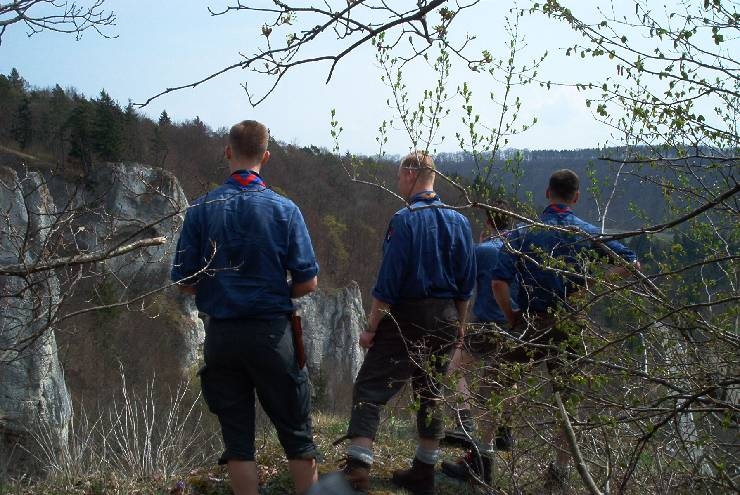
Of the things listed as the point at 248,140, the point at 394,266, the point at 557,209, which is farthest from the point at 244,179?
the point at 557,209

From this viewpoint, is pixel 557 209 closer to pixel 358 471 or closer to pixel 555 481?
pixel 555 481

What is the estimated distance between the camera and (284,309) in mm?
3420

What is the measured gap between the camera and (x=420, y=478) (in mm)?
4059

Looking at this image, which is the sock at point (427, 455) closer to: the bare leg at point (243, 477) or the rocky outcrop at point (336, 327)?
the bare leg at point (243, 477)

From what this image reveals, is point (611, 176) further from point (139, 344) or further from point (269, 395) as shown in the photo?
point (139, 344)

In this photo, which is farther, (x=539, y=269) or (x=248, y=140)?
(x=539, y=269)

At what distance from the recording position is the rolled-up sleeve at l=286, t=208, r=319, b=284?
136 inches

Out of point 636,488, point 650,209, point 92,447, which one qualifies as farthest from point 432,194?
point 92,447

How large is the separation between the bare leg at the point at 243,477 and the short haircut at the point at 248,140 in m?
1.38

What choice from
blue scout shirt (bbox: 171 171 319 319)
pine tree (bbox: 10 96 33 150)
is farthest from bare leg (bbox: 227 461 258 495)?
→ pine tree (bbox: 10 96 33 150)

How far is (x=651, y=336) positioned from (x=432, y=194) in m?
1.27

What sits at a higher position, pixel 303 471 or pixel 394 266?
pixel 394 266

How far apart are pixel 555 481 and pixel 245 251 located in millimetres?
1881

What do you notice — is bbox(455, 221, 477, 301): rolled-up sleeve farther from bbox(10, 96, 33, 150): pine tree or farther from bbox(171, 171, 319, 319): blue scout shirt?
bbox(10, 96, 33, 150): pine tree
